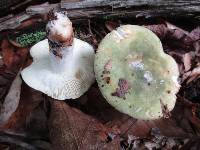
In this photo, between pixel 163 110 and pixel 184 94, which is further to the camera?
pixel 184 94

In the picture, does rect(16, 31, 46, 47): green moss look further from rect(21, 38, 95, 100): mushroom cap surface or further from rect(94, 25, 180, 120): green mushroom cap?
rect(94, 25, 180, 120): green mushroom cap

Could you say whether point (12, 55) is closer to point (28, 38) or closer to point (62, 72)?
point (28, 38)

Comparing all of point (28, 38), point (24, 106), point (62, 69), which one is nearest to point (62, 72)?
point (62, 69)

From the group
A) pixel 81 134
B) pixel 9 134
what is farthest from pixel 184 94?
pixel 9 134

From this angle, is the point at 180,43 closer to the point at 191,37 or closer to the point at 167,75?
the point at 191,37

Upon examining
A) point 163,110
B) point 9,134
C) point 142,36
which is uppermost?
point 142,36

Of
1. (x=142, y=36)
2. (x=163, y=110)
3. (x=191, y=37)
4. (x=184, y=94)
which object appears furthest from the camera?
(x=191, y=37)

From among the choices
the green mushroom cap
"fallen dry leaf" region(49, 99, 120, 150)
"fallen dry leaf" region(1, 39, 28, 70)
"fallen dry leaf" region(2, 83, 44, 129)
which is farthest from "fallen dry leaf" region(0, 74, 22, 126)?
the green mushroom cap
